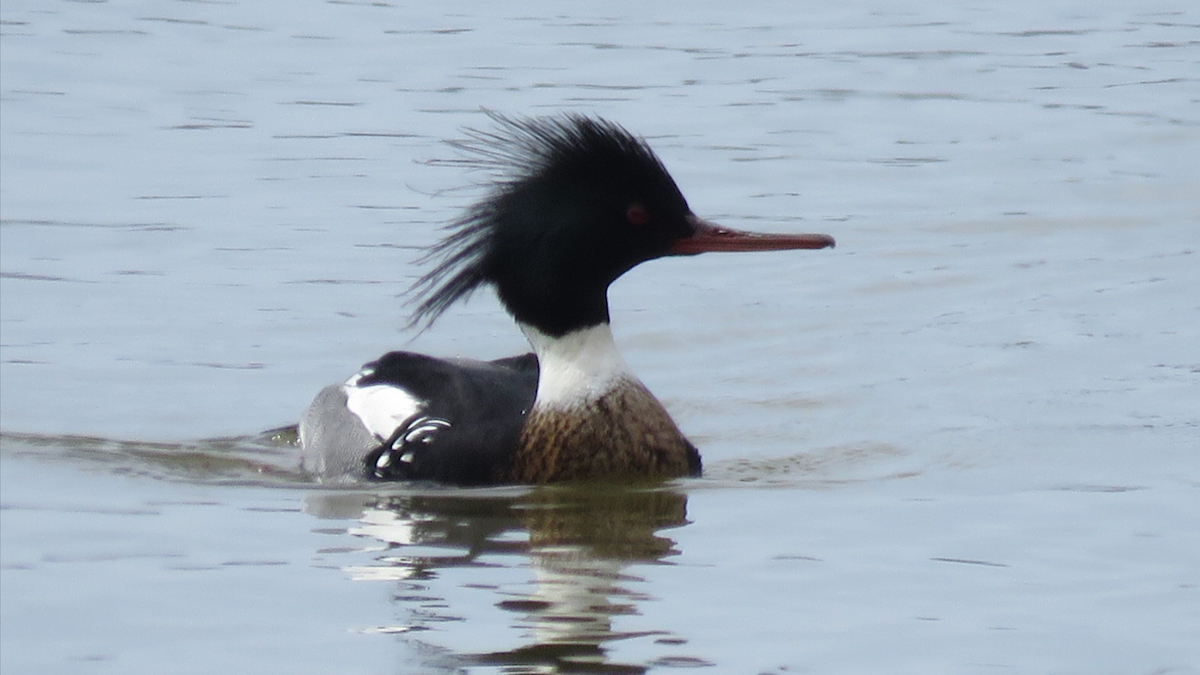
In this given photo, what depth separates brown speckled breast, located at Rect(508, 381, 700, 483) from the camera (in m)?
8.79

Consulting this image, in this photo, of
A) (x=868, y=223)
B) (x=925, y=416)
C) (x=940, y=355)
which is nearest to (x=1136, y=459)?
(x=925, y=416)

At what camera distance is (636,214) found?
872cm

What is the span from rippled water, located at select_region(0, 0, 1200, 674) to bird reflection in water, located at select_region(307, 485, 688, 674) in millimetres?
26

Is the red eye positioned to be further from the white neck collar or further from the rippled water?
the rippled water

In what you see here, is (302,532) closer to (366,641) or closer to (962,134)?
(366,641)

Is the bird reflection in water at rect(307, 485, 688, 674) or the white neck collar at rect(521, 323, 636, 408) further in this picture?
the white neck collar at rect(521, 323, 636, 408)

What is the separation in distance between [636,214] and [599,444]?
3.08 feet

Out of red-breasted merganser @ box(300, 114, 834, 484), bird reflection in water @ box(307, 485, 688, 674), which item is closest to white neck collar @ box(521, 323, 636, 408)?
red-breasted merganser @ box(300, 114, 834, 484)

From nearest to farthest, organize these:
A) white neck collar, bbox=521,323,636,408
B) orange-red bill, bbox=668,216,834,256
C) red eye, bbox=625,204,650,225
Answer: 1. orange-red bill, bbox=668,216,834,256
2. red eye, bbox=625,204,650,225
3. white neck collar, bbox=521,323,636,408

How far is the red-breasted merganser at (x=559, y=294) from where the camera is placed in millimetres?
8656

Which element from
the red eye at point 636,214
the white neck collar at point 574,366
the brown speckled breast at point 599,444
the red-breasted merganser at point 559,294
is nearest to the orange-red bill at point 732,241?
the red-breasted merganser at point 559,294

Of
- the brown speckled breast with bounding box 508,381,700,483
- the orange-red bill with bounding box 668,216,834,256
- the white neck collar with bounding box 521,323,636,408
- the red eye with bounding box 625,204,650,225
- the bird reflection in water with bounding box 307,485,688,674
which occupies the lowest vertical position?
the bird reflection in water with bounding box 307,485,688,674

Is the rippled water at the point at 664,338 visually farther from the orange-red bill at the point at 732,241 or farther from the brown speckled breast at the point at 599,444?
the orange-red bill at the point at 732,241

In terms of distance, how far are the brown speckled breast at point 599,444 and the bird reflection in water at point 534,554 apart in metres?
0.09
